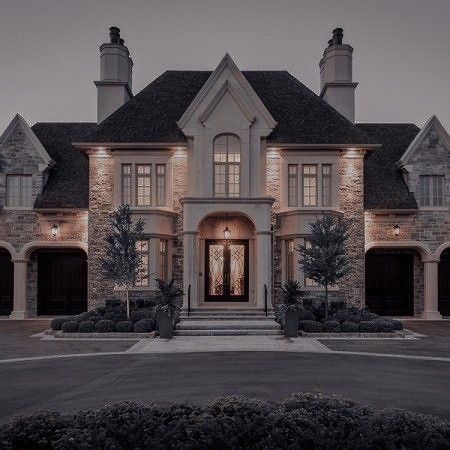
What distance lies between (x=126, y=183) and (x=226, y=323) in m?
8.13

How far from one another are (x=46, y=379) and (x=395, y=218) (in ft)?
59.0

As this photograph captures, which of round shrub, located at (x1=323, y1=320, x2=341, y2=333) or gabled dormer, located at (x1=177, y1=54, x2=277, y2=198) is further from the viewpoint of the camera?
gabled dormer, located at (x1=177, y1=54, x2=277, y2=198)

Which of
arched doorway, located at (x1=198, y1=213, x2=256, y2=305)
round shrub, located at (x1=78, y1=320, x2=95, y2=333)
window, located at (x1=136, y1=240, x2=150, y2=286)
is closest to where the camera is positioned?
round shrub, located at (x1=78, y1=320, x2=95, y2=333)

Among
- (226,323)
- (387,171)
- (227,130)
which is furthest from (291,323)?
(387,171)

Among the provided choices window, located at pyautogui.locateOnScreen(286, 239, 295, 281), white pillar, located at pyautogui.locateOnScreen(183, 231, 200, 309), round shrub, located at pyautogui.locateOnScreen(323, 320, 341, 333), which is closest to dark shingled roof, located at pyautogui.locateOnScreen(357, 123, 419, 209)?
window, located at pyautogui.locateOnScreen(286, 239, 295, 281)

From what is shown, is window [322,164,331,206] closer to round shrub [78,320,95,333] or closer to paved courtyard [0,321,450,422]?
paved courtyard [0,321,450,422]

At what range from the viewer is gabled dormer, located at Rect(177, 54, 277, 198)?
20953 millimetres

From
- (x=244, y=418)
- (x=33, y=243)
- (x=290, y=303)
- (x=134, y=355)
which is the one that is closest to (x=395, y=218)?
(x=290, y=303)

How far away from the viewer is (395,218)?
2319 cm

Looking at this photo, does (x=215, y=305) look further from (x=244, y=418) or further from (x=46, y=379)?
(x=244, y=418)

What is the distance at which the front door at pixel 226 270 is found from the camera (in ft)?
72.2

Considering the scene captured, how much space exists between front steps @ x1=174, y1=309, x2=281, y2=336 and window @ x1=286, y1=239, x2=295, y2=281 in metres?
2.53

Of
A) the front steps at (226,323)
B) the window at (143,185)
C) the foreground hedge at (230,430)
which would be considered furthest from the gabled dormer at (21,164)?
the foreground hedge at (230,430)

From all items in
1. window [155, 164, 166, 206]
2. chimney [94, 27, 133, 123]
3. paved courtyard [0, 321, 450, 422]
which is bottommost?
paved courtyard [0, 321, 450, 422]
